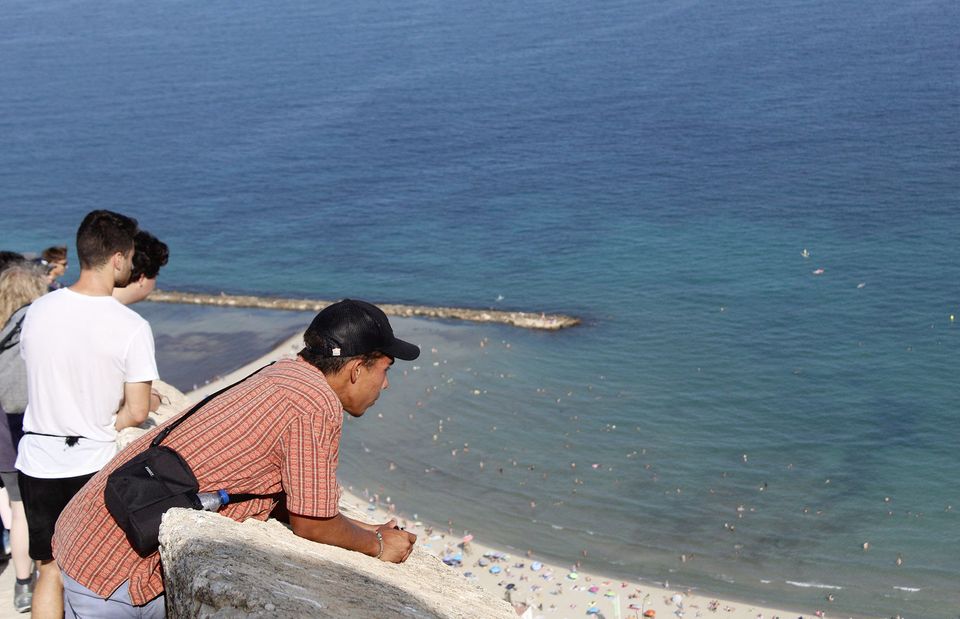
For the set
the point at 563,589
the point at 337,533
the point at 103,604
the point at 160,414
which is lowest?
the point at 563,589

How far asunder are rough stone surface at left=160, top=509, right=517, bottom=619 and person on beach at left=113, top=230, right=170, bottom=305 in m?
1.86

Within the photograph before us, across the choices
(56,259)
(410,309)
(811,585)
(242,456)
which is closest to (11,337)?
(56,259)

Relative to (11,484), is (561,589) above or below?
below

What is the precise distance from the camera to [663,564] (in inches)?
787

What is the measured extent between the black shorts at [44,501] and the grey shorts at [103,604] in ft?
5.32

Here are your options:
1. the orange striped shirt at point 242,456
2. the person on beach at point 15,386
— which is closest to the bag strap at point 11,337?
the person on beach at point 15,386

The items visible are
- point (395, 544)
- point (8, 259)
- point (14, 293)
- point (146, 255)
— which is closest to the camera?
point (395, 544)

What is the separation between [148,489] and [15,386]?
3.03m

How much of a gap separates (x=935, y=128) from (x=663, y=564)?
145ft

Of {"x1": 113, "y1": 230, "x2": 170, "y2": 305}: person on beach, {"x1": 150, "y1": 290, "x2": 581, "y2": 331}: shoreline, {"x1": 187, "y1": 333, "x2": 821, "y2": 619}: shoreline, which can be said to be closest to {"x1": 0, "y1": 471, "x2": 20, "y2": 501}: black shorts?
{"x1": 113, "y1": 230, "x2": 170, "y2": 305}: person on beach

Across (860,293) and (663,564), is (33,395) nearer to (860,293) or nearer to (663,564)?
(663,564)

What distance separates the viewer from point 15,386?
615 centimetres

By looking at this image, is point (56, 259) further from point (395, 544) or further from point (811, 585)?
point (811, 585)

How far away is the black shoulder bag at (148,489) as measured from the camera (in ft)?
11.7
